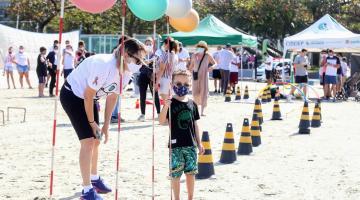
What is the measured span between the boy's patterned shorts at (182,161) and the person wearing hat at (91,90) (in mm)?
825

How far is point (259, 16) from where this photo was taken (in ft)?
174

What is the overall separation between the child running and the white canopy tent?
17.3 meters

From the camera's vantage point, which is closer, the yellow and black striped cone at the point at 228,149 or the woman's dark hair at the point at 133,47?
the woman's dark hair at the point at 133,47

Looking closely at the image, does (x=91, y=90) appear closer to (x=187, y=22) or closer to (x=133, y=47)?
(x=133, y=47)

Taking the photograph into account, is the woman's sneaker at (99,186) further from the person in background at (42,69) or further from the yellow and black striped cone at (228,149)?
the person in background at (42,69)

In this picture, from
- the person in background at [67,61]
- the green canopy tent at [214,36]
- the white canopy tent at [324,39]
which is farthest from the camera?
the green canopy tent at [214,36]

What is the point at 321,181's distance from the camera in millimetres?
7910

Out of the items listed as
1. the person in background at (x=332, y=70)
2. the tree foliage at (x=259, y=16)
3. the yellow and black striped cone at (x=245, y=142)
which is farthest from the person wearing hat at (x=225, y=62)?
the tree foliage at (x=259, y=16)

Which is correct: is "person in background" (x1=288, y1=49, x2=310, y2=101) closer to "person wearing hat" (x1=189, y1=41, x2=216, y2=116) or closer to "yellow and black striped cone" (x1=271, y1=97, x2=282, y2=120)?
"yellow and black striped cone" (x1=271, y1=97, x2=282, y2=120)

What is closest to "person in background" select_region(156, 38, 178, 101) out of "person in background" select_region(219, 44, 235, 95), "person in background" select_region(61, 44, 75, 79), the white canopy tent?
"person in background" select_region(61, 44, 75, 79)

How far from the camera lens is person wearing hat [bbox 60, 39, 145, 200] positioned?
20.4 feet

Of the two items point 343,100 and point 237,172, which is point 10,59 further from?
point 237,172

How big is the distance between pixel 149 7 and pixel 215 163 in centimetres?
368

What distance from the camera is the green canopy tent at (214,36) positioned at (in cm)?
2472
